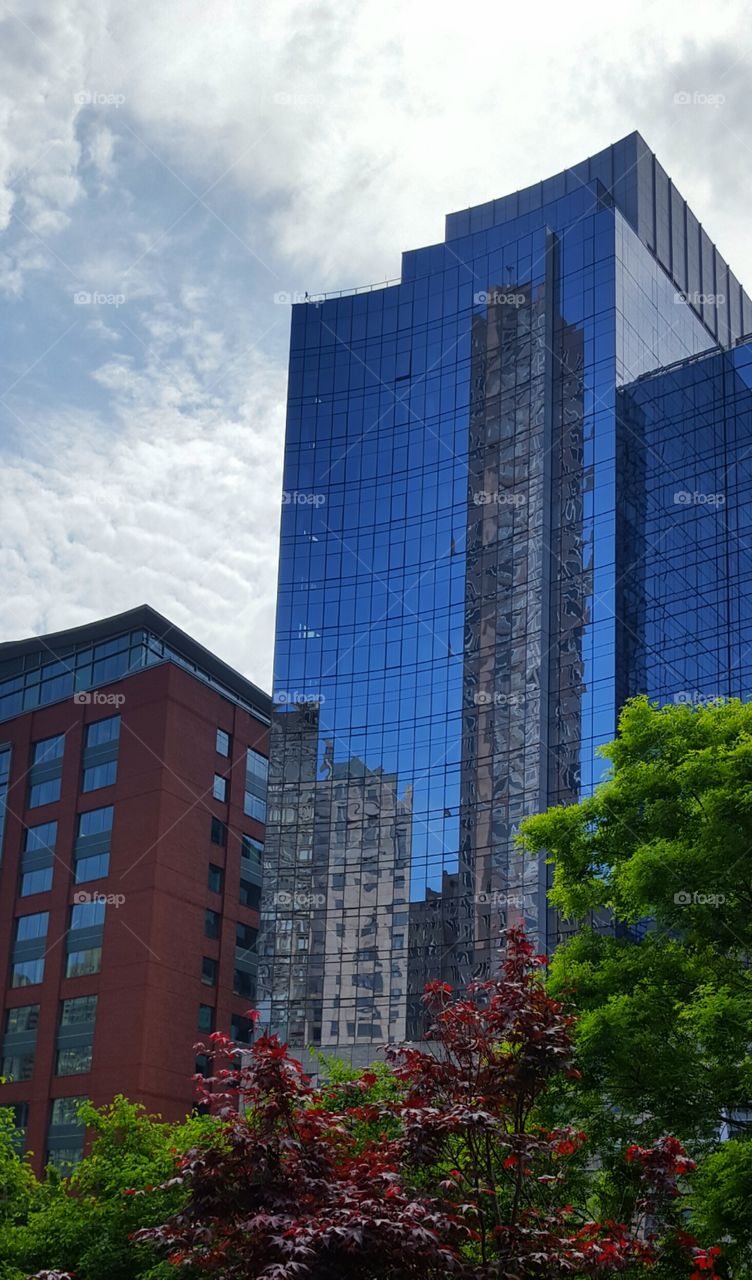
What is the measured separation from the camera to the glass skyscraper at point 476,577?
85.9m

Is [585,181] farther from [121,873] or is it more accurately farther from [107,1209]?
[107,1209]

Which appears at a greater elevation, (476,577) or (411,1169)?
(476,577)

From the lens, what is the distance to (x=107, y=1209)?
126 ft

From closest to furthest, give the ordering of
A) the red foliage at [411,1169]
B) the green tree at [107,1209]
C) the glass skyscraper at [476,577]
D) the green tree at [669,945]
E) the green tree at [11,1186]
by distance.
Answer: the red foliage at [411,1169]
the green tree at [669,945]
the green tree at [107,1209]
the green tree at [11,1186]
the glass skyscraper at [476,577]

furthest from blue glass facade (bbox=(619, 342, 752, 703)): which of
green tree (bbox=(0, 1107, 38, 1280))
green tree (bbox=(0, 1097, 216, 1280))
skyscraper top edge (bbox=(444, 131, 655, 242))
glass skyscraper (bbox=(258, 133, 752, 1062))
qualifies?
green tree (bbox=(0, 1107, 38, 1280))

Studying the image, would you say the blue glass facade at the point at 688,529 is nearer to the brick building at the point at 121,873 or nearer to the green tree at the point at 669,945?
the brick building at the point at 121,873

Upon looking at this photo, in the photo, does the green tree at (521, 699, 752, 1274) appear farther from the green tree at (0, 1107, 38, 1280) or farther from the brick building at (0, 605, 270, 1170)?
the brick building at (0, 605, 270, 1170)

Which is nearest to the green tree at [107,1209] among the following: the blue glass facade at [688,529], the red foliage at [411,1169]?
the red foliage at [411,1169]

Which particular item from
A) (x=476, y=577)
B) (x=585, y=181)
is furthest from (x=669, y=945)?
(x=585, y=181)

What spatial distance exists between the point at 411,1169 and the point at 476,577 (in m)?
75.0

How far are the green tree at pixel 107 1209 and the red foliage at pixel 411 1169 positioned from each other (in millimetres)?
18879

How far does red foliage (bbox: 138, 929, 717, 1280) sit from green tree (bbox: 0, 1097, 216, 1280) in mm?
18879

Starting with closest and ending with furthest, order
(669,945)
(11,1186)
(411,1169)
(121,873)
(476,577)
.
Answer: (411,1169), (669,945), (11,1186), (121,873), (476,577)

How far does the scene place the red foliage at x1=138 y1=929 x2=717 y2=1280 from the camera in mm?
14227
